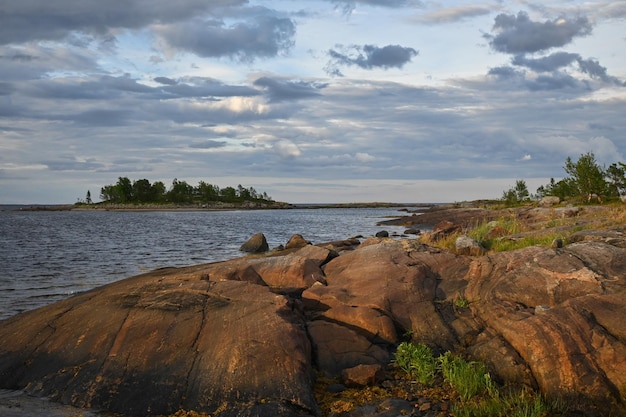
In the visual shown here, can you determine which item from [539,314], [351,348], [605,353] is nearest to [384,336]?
[351,348]

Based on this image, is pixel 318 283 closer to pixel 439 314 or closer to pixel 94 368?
pixel 439 314

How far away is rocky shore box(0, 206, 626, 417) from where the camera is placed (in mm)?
10414

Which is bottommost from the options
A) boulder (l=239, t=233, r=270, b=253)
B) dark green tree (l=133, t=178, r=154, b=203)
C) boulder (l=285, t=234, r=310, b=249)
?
boulder (l=239, t=233, r=270, b=253)

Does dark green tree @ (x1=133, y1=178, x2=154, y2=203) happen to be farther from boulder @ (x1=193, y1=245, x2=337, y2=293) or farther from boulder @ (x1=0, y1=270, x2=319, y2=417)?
boulder @ (x1=0, y1=270, x2=319, y2=417)

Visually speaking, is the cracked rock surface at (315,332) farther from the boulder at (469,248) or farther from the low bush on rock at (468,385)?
the boulder at (469,248)

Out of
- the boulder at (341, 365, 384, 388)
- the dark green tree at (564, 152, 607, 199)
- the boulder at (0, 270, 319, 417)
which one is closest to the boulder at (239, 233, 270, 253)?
the boulder at (0, 270, 319, 417)

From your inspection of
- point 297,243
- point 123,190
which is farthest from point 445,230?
point 123,190

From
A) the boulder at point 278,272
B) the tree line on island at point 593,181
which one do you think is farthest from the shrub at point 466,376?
the tree line on island at point 593,181

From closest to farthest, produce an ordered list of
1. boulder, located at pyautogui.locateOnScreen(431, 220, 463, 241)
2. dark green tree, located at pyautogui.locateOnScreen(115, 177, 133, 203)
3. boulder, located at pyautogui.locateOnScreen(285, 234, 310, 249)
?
boulder, located at pyautogui.locateOnScreen(431, 220, 463, 241) → boulder, located at pyautogui.locateOnScreen(285, 234, 310, 249) → dark green tree, located at pyautogui.locateOnScreen(115, 177, 133, 203)

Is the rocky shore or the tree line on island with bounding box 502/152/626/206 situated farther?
the tree line on island with bounding box 502/152/626/206

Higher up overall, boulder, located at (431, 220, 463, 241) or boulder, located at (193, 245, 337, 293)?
boulder, located at (431, 220, 463, 241)

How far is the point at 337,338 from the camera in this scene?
1283 centimetres

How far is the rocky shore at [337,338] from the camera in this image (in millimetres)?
10414

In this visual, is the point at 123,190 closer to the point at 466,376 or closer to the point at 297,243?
the point at 297,243
